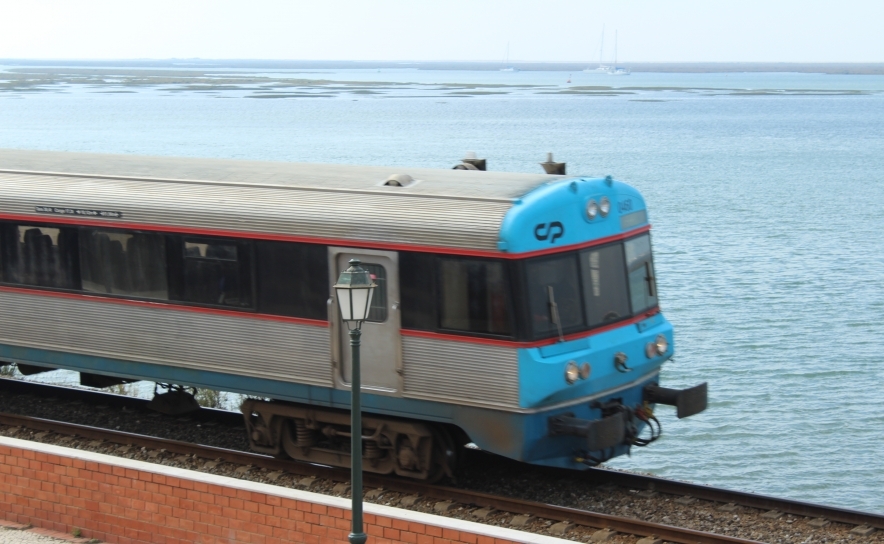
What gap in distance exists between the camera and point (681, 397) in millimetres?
11219

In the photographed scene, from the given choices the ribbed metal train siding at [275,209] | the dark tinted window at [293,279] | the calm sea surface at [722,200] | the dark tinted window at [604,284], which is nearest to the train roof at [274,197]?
the ribbed metal train siding at [275,209]

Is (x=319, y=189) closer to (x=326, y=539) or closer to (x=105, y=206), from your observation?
(x=105, y=206)

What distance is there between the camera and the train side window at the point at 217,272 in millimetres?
11406

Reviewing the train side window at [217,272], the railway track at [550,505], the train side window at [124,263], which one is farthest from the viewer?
the train side window at [124,263]

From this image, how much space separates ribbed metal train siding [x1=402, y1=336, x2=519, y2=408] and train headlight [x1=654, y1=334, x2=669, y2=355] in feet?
6.72

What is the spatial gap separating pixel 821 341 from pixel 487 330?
1790cm

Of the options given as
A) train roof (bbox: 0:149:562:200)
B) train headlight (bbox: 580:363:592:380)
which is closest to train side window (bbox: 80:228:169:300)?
train roof (bbox: 0:149:562:200)

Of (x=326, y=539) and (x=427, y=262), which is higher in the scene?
(x=427, y=262)

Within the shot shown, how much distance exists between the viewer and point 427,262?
408 inches

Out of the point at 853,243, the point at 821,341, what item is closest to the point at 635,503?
the point at 821,341

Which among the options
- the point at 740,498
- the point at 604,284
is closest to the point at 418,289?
the point at 604,284

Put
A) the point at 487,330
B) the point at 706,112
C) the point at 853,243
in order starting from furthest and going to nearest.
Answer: the point at 706,112 → the point at 853,243 → the point at 487,330

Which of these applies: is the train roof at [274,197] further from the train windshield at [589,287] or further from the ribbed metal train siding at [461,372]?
the ribbed metal train siding at [461,372]

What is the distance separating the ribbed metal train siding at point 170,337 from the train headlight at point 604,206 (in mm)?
2849
